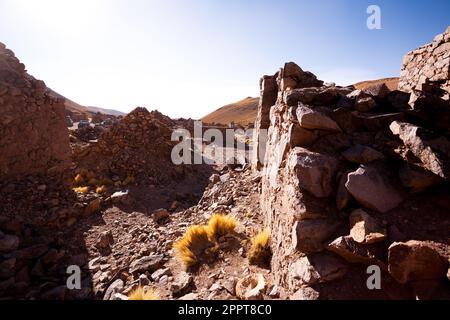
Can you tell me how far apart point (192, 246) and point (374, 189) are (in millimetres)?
3415

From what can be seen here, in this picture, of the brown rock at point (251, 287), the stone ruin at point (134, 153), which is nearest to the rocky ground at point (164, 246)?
the brown rock at point (251, 287)

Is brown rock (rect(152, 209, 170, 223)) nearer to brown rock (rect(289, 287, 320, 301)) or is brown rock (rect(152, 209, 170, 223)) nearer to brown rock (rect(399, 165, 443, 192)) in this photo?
brown rock (rect(289, 287, 320, 301))

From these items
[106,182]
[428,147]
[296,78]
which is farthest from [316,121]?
[106,182]

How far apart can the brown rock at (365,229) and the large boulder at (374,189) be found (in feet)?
0.73

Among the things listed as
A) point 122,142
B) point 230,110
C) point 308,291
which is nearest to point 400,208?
point 308,291

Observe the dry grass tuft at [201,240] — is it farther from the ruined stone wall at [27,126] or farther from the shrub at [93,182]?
the shrub at [93,182]

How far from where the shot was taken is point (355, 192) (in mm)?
3484

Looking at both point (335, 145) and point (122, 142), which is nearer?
point (335, 145)

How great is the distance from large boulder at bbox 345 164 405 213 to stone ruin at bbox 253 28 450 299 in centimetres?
1

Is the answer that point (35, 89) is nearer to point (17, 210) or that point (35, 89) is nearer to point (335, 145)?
point (17, 210)

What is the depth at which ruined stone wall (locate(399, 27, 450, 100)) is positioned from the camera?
624 cm

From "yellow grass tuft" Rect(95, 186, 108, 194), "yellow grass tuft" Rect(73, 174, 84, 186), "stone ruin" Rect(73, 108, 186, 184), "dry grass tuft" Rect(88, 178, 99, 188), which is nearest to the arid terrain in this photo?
"yellow grass tuft" Rect(95, 186, 108, 194)

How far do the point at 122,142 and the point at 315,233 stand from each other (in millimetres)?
11661

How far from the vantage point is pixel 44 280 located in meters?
5.60
